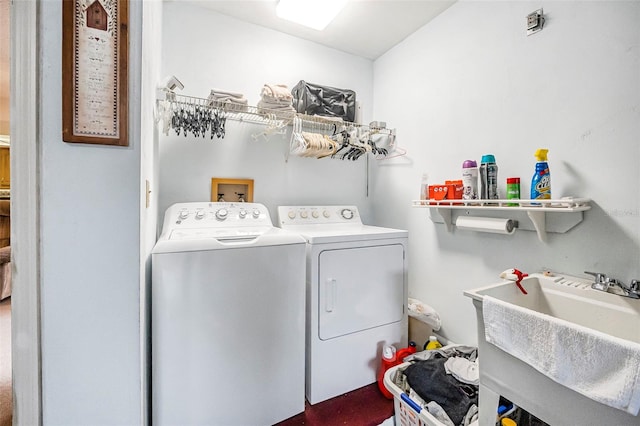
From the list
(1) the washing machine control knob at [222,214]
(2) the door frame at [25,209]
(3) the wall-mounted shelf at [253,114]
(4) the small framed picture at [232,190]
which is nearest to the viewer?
(2) the door frame at [25,209]

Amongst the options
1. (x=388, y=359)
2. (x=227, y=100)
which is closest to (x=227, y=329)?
(x=388, y=359)

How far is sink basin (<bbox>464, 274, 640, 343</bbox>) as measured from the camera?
104cm

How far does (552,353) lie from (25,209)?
168 cm

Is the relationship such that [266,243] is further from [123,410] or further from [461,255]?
[461,255]

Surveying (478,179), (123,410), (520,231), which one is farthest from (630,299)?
(123,410)

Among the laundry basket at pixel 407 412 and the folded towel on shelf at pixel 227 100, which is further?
the folded towel on shelf at pixel 227 100

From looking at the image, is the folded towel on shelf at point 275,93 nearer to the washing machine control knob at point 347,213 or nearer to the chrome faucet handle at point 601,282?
the washing machine control knob at point 347,213

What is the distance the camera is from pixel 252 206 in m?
1.94

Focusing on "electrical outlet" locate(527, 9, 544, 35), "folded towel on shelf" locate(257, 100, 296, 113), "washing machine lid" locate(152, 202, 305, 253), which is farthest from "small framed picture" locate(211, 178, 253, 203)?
"electrical outlet" locate(527, 9, 544, 35)

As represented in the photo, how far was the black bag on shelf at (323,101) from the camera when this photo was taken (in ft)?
6.80

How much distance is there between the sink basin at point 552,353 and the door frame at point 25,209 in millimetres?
1520

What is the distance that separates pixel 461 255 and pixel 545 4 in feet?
4.87

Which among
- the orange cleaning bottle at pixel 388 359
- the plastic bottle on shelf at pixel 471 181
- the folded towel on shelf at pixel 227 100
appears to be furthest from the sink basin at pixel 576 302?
the folded towel on shelf at pixel 227 100

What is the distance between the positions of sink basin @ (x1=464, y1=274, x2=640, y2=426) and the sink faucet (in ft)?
0.07
